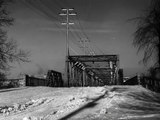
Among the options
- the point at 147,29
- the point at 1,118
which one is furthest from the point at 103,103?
the point at 147,29

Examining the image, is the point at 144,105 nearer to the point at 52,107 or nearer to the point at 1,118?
Result: the point at 52,107

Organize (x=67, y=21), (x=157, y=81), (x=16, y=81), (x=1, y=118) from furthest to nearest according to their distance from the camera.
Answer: (x=67, y=21)
(x=16, y=81)
(x=157, y=81)
(x=1, y=118)

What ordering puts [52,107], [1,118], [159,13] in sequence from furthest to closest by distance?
[159,13] < [52,107] < [1,118]

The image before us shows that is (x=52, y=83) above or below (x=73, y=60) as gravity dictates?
below

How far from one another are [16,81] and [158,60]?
1892 centimetres

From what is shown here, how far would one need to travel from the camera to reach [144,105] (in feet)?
37.9

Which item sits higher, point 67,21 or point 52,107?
point 67,21

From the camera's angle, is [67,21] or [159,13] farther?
[67,21]

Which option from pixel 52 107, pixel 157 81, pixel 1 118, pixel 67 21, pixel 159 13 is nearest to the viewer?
pixel 1 118

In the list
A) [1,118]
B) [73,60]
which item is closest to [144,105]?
[1,118]

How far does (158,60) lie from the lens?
23.0 m

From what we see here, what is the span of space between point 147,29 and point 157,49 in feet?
5.68

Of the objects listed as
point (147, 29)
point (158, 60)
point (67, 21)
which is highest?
point (67, 21)

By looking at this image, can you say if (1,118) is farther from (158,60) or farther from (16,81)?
(16,81)
